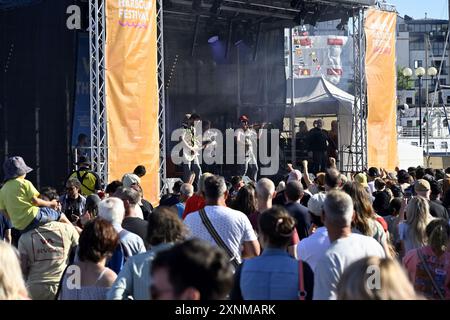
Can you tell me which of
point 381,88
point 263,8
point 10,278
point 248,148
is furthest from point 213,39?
point 10,278

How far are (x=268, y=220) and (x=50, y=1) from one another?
12.8 m

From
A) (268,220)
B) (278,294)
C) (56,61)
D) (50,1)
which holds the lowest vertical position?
(278,294)

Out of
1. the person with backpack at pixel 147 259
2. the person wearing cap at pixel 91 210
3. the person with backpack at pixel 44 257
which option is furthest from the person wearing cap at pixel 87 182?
the person with backpack at pixel 147 259

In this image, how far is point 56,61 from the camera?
1647 centimetres

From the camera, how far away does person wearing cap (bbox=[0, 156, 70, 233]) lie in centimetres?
726

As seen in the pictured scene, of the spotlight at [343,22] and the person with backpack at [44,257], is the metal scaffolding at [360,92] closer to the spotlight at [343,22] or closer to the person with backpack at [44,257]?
the spotlight at [343,22]

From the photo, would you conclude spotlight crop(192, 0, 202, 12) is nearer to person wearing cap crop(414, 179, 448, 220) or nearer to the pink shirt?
person wearing cap crop(414, 179, 448, 220)

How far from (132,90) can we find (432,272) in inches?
378

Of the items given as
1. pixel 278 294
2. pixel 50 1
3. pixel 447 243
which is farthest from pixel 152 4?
pixel 278 294

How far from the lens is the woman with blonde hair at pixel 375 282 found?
9.84 feet

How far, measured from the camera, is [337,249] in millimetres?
4371

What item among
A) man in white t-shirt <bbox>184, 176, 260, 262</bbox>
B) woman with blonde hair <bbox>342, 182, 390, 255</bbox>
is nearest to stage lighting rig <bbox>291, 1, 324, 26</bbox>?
woman with blonde hair <bbox>342, 182, 390, 255</bbox>

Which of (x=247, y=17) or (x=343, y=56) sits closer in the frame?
(x=247, y=17)
